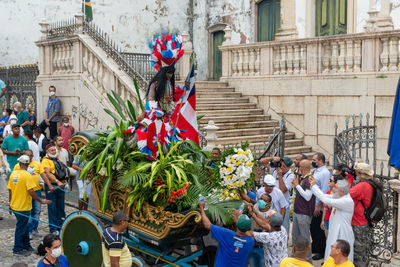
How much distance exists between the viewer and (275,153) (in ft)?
34.4

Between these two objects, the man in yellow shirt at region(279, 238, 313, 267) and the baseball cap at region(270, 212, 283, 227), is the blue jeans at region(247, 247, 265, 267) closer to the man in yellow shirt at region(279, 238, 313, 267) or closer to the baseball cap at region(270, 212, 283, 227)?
the baseball cap at region(270, 212, 283, 227)

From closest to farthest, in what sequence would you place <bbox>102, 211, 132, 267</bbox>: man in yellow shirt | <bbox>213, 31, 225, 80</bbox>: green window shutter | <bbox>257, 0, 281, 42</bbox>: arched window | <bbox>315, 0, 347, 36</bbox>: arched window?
<bbox>102, 211, 132, 267</bbox>: man in yellow shirt < <bbox>315, 0, 347, 36</bbox>: arched window < <bbox>257, 0, 281, 42</bbox>: arched window < <bbox>213, 31, 225, 80</bbox>: green window shutter

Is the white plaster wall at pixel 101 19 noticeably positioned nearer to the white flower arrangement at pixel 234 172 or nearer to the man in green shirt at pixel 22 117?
the man in green shirt at pixel 22 117

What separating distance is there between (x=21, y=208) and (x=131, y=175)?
2.73 meters

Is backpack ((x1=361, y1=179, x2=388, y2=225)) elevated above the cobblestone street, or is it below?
above

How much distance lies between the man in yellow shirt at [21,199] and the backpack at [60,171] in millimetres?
681

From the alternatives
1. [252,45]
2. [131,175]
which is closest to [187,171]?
[131,175]

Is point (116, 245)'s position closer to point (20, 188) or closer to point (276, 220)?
point (276, 220)

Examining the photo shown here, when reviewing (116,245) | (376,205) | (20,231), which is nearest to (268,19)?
(376,205)

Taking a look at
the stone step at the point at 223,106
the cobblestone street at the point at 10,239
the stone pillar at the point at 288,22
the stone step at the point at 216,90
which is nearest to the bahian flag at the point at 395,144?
the cobblestone street at the point at 10,239

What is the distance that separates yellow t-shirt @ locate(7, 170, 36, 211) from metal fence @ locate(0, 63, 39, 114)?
9.55 metres

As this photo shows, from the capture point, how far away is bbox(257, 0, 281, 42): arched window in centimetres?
1948

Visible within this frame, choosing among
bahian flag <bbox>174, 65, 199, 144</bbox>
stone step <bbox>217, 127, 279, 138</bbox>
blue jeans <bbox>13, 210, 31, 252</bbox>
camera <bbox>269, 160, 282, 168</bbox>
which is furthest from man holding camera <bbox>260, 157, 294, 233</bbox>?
stone step <bbox>217, 127, 279, 138</bbox>

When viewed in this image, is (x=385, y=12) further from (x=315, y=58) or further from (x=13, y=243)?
(x=13, y=243)
